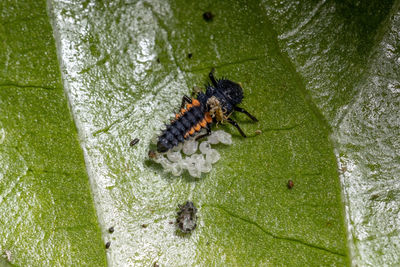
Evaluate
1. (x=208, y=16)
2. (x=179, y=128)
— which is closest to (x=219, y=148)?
(x=179, y=128)

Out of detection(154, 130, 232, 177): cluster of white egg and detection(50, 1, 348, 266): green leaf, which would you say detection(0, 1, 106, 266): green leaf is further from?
detection(154, 130, 232, 177): cluster of white egg

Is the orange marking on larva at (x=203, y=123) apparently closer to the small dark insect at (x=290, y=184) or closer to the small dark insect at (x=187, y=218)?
the small dark insect at (x=187, y=218)

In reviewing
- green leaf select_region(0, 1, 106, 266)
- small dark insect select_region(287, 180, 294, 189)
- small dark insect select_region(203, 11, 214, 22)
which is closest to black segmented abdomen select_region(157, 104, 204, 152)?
green leaf select_region(0, 1, 106, 266)

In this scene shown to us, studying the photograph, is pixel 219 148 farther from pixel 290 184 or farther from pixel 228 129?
pixel 290 184

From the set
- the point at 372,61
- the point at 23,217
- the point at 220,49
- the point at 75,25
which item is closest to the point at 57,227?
the point at 23,217

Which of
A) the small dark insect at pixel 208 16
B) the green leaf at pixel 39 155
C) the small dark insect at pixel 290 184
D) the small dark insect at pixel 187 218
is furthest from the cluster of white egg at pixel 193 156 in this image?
the small dark insect at pixel 208 16

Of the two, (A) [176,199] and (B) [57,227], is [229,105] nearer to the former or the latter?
(A) [176,199]
